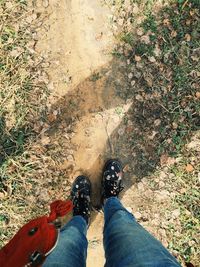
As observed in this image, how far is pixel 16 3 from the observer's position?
4.72 m

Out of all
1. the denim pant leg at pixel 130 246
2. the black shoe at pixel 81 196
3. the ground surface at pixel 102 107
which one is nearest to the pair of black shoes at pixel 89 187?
the black shoe at pixel 81 196

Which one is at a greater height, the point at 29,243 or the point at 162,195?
the point at 29,243

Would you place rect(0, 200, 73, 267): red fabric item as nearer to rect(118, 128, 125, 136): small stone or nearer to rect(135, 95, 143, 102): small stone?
rect(118, 128, 125, 136): small stone

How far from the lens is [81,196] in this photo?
4.70m

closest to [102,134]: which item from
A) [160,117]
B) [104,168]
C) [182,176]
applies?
[104,168]

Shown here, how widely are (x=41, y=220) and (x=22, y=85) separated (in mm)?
1730

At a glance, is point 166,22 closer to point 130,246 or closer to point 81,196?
point 81,196

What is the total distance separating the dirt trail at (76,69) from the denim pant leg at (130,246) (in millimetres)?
1063

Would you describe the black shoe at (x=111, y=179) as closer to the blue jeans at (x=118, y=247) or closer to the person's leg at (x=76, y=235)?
the person's leg at (x=76, y=235)

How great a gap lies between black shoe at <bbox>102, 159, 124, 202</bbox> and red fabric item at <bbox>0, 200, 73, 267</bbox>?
115cm

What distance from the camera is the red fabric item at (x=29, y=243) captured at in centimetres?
318

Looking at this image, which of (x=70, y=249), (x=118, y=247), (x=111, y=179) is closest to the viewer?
(x=118, y=247)

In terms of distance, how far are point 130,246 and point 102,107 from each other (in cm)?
185

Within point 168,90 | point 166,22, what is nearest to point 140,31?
point 166,22
